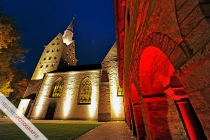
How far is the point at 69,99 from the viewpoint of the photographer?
57.3ft

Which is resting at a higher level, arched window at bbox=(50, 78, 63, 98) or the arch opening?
arched window at bbox=(50, 78, 63, 98)

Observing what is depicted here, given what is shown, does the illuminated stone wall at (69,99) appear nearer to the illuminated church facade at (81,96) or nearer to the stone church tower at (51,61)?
the illuminated church facade at (81,96)

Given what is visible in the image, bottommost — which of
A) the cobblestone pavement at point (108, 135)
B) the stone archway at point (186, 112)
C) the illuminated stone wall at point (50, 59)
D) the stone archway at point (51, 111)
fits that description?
the cobblestone pavement at point (108, 135)

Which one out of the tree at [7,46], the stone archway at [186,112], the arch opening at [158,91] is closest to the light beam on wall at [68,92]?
the tree at [7,46]

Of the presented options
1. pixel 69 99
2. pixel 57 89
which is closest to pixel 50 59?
pixel 57 89

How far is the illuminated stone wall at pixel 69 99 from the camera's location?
1628 cm

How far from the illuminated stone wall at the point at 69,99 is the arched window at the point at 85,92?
58 cm

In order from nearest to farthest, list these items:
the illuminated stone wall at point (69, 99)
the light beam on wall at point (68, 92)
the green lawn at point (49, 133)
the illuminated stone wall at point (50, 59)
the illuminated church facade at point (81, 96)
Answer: the green lawn at point (49, 133) < the illuminated church facade at point (81, 96) < the illuminated stone wall at point (69, 99) < the light beam on wall at point (68, 92) < the illuminated stone wall at point (50, 59)

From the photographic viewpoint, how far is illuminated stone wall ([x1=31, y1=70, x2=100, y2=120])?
16.3 meters

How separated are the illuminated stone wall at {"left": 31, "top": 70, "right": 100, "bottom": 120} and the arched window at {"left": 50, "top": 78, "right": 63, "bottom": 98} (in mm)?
592

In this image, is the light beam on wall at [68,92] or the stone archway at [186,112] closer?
the stone archway at [186,112]

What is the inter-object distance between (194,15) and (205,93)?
0.54 meters

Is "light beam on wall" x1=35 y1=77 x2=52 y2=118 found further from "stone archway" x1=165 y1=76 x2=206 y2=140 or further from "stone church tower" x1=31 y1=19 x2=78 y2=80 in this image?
"stone archway" x1=165 y1=76 x2=206 y2=140

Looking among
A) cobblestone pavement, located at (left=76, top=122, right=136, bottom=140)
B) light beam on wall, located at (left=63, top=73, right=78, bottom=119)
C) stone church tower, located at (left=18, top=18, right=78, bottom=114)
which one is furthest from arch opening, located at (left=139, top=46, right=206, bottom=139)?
stone church tower, located at (left=18, top=18, right=78, bottom=114)
